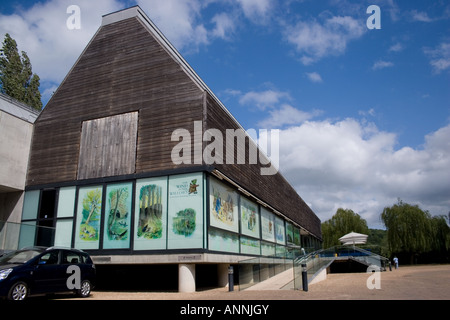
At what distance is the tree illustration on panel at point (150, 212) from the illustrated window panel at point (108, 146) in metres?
1.48

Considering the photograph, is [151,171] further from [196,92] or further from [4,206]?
[4,206]

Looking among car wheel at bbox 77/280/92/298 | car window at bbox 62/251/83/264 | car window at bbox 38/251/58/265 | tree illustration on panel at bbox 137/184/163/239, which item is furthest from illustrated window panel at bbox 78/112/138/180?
car window at bbox 38/251/58/265

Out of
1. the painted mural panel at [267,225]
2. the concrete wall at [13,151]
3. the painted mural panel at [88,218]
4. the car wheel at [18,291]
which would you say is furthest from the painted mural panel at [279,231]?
the car wheel at [18,291]

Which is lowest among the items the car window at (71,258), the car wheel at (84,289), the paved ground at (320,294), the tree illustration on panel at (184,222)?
the paved ground at (320,294)

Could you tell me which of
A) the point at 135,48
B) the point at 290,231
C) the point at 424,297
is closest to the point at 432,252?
the point at 290,231

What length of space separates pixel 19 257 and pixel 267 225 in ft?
54.5

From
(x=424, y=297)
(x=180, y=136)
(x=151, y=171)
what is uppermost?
(x=180, y=136)

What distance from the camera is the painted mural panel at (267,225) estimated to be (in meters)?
23.7

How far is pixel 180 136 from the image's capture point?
16422 millimetres

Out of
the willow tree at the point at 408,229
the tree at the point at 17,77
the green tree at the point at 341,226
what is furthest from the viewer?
the green tree at the point at 341,226

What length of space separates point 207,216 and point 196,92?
5.68 m

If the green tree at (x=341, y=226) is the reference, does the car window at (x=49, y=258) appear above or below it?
below

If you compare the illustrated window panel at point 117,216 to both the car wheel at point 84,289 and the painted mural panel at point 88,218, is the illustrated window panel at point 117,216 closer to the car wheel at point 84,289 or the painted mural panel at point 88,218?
the painted mural panel at point 88,218

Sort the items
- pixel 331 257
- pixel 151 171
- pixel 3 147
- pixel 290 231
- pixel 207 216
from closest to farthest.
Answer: pixel 207 216 < pixel 151 171 < pixel 3 147 < pixel 331 257 < pixel 290 231
